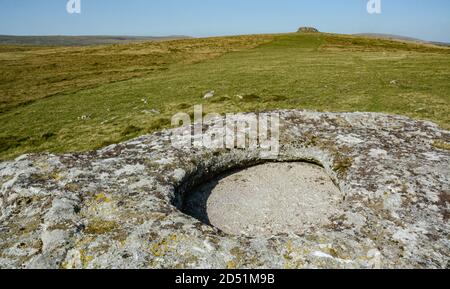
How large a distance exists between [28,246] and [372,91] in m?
19.3

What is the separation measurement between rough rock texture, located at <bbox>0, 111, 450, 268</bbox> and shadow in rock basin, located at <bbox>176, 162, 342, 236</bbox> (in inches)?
8.9

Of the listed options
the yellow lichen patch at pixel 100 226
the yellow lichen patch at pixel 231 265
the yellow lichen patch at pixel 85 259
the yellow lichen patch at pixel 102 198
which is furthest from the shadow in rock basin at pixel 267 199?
the yellow lichen patch at pixel 85 259

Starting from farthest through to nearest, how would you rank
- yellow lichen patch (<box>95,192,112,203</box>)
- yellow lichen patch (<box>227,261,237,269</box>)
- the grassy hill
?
1. the grassy hill
2. yellow lichen patch (<box>95,192,112,203</box>)
3. yellow lichen patch (<box>227,261,237,269</box>)

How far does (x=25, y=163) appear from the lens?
583 centimetres

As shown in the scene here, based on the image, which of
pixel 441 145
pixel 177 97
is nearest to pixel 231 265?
pixel 441 145

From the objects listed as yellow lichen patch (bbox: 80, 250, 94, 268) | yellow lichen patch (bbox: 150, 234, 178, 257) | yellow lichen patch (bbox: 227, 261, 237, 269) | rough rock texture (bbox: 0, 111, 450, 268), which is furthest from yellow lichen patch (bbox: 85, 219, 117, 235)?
yellow lichen patch (bbox: 227, 261, 237, 269)

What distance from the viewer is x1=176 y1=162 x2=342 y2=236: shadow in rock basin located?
5.17 meters

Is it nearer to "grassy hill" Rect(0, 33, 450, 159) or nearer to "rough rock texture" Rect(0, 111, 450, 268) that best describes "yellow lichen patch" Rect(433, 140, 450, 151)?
→ "rough rock texture" Rect(0, 111, 450, 268)

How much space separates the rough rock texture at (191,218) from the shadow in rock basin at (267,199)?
0.23m

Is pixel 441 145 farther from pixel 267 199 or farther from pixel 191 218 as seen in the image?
pixel 191 218

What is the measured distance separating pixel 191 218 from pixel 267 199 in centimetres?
190

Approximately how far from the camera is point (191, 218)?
4320 millimetres

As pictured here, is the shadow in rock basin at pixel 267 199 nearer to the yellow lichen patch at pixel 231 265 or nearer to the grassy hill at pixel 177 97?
the yellow lichen patch at pixel 231 265

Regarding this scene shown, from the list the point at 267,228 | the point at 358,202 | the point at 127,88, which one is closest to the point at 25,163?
the point at 267,228
